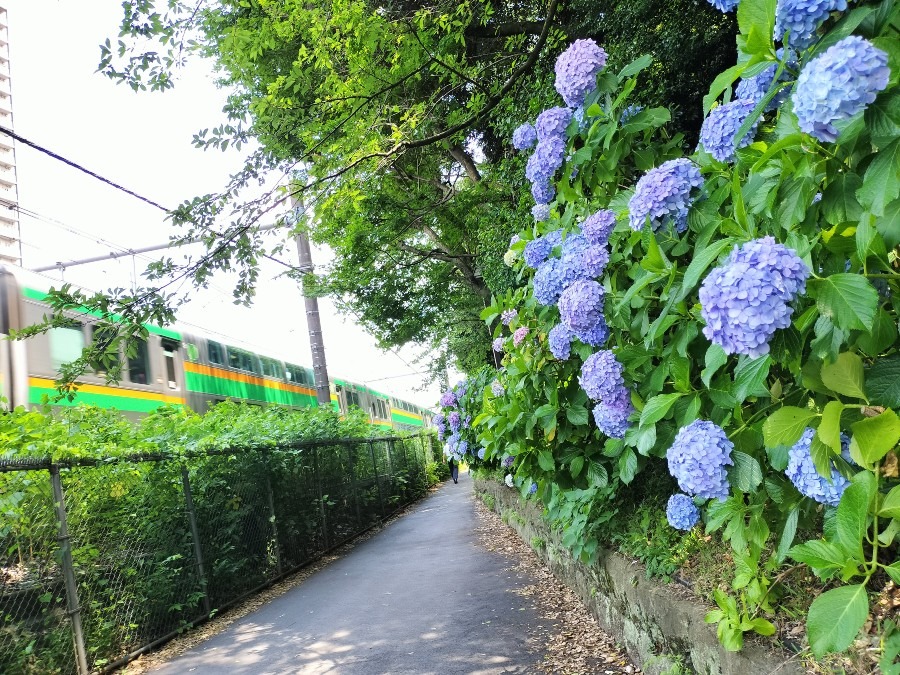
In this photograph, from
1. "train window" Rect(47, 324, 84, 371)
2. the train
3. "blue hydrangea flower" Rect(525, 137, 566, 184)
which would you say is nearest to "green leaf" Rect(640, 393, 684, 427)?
"blue hydrangea flower" Rect(525, 137, 566, 184)

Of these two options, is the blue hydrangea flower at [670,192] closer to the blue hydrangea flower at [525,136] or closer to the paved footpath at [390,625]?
the blue hydrangea flower at [525,136]

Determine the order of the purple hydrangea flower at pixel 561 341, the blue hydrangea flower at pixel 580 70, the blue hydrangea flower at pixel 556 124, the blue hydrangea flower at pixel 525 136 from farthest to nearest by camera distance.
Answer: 1. the blue hydrangea flower at pixel 525 136
2. the purple hydrangea flower at pixel 561 341
3. the blue hydrangea flower at pixel 556 124
4. the blue hydrangea flower at pixel 580 70

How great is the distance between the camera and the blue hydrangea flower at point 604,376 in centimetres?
270

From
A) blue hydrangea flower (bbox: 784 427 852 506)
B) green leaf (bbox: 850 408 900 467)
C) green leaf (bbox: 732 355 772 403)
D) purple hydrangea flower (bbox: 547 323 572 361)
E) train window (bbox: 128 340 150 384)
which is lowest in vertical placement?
blue hydrangea flower (bbox: 784 427 852 506)

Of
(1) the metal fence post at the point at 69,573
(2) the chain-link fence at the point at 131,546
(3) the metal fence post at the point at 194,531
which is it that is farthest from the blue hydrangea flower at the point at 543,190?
(3) the metal fence post at the point at 194,531

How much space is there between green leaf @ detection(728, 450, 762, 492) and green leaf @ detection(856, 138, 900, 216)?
95 cm

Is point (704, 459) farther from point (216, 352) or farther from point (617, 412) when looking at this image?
point (216, 352)

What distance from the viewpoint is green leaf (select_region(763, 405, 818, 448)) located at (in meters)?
1.70

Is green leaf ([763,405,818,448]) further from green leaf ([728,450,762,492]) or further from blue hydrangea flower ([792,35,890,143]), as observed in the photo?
blue hydrangea flower ([792,35,890,143])

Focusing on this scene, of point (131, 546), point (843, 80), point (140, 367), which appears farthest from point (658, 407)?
point (140, 367)

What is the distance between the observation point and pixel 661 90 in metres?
7.53

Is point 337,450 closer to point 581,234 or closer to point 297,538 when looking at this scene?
point 297,538

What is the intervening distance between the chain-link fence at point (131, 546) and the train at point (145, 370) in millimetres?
884

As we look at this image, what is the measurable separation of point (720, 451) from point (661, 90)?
6.54 meters
